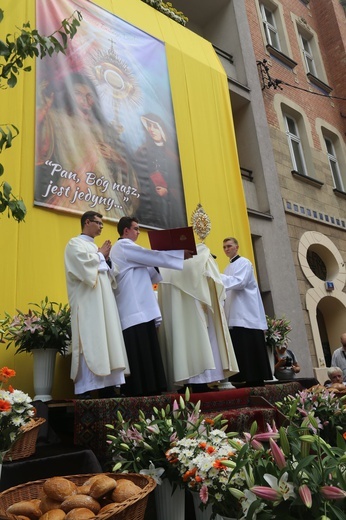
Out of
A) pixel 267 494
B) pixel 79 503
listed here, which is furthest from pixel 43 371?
pixel 267 494

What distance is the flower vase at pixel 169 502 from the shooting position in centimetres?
264

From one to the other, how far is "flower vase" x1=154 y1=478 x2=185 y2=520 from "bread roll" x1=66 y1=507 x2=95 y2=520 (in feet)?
3.04

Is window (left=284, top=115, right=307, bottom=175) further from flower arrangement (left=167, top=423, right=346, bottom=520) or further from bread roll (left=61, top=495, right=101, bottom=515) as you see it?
bread roll (left=61, top=495, right=101, bottom=515)

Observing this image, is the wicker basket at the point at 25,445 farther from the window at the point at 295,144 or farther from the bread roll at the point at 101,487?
the window at the point at 295,144

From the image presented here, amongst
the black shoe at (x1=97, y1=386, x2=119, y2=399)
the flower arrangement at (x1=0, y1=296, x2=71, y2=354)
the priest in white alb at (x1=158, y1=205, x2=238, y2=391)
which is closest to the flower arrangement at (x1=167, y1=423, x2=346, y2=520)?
the black shoe at (x1=97, y1=386, x2=119, y2=399)

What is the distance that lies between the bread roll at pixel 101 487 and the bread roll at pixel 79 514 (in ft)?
0.48

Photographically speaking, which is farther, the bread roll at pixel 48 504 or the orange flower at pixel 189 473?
the orange flower at pixel 189 473

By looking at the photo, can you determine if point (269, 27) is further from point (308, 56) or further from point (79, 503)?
point (79, 503)

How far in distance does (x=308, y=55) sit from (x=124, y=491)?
558 inches

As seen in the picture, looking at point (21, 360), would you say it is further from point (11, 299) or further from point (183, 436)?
point (183, 436)

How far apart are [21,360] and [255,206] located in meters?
6.12

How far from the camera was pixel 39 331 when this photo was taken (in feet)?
14.3

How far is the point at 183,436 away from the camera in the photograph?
8.64 ft

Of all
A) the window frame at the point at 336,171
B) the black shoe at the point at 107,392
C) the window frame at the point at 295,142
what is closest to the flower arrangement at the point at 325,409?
the black shoe at the point at 107,392
